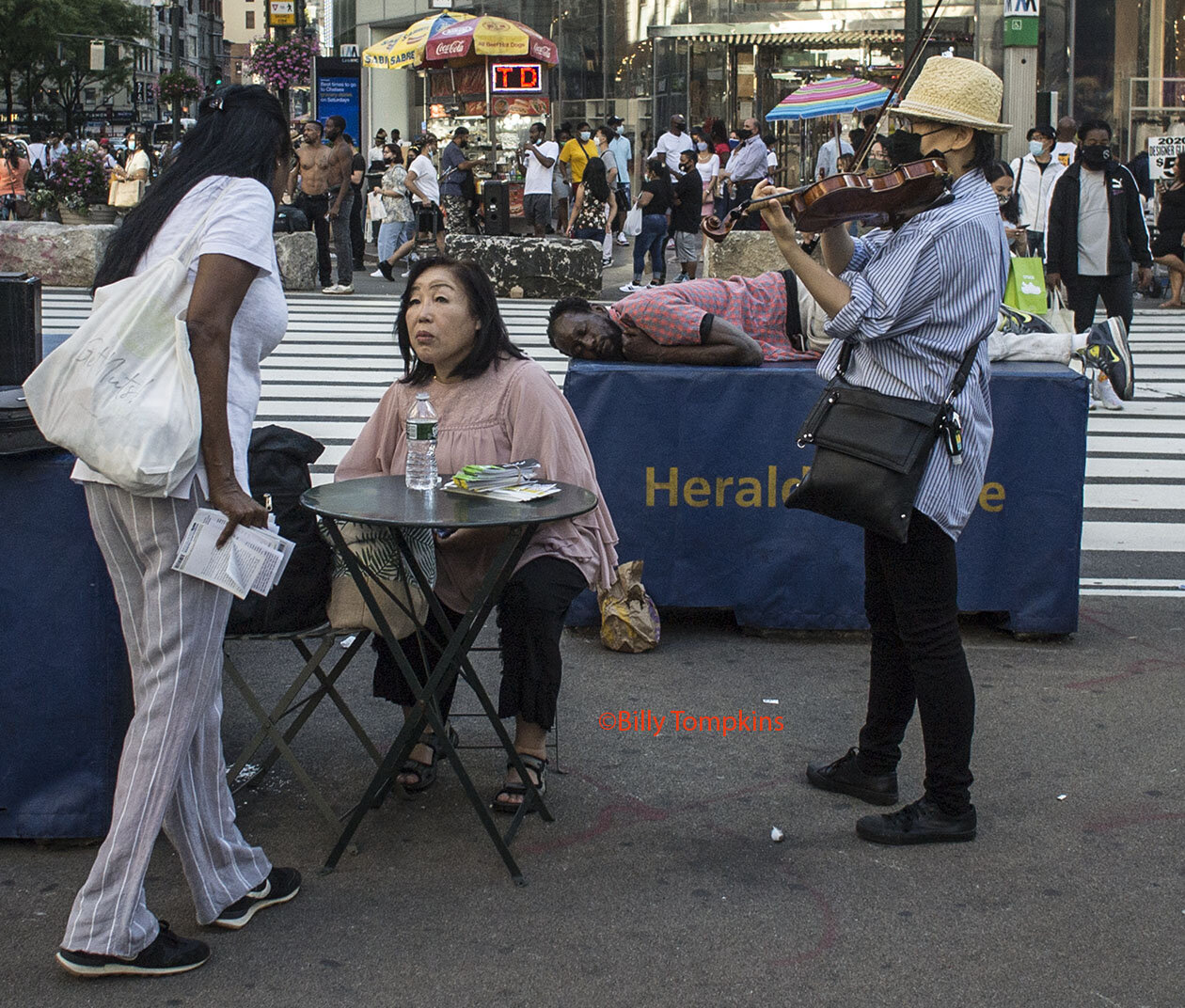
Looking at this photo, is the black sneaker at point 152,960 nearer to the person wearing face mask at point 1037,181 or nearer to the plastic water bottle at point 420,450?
the plastic water bottle at point 420,450

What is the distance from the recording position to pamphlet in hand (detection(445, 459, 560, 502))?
12.1 feet

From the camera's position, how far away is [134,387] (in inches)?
116

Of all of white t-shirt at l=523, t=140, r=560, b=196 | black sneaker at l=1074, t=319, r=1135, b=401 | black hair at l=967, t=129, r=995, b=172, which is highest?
white t-shirt at l=523, t=140, r=560, b=196

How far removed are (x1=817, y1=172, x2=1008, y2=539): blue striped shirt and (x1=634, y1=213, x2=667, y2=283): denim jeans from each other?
13536 mm

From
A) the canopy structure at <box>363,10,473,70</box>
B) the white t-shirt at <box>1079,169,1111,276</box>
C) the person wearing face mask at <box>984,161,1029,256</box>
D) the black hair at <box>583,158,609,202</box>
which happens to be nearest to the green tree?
the canopy structure at <box>363,10,473,70</box>

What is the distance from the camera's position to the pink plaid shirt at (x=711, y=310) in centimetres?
553

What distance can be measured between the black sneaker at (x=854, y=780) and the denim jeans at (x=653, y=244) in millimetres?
13360

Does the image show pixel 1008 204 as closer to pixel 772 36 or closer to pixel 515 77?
pixel 515 77

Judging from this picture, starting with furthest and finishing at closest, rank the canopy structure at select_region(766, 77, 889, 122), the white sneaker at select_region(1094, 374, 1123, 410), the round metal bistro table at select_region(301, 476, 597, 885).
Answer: the canopy structure at select_region(766, 77, 889, 122) < the white sneaker at select_region(1094, 374, 1123, 410) < the round metal bistro table at select_region(301, 476, 597, 885)

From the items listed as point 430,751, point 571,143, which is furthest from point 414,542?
point 571,143

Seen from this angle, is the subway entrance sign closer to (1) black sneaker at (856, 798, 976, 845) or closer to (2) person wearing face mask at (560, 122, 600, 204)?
(2) person wearing face mask at (560, 122, 600, 204)

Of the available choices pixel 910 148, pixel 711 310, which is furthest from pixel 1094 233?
pixel 910 148

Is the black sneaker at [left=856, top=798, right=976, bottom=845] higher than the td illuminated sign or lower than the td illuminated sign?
lower

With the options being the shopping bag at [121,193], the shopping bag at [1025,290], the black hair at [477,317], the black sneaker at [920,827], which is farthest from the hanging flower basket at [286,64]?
the black sneaker at [920,827]
